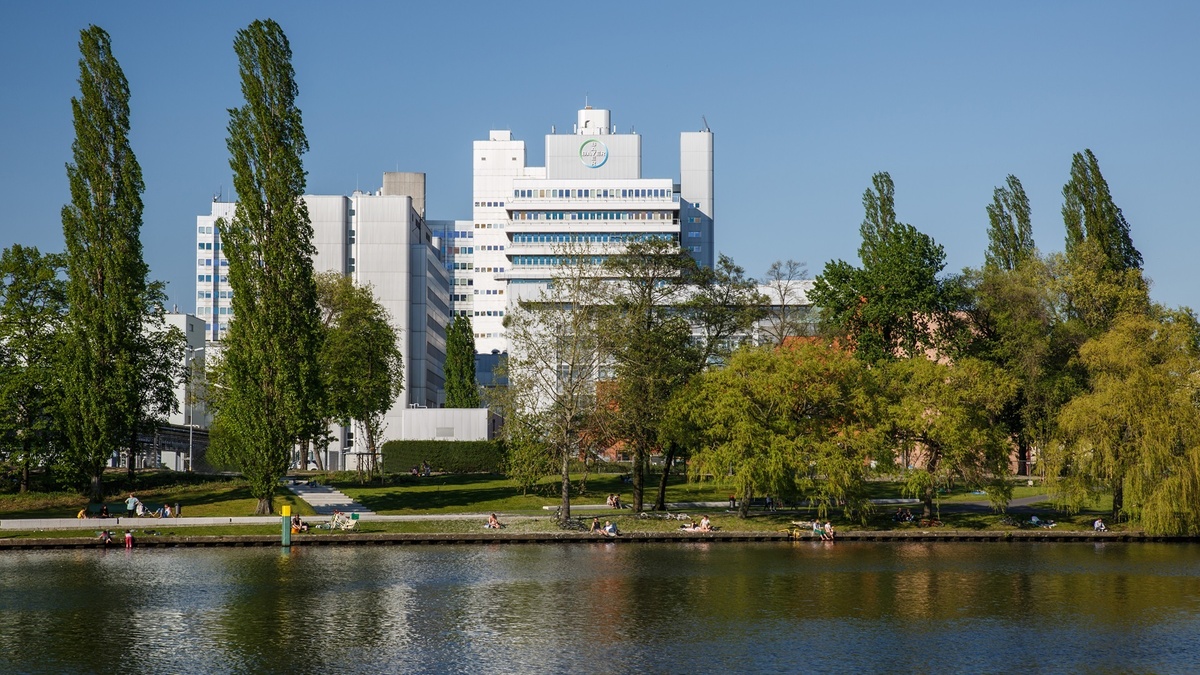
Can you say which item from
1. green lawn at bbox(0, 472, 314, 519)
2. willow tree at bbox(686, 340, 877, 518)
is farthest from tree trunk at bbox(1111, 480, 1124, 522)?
green lawn at bbox(0, 472, 314, 519)

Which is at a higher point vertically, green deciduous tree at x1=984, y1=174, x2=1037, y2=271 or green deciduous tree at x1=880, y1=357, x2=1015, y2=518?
green deciduous tree at x1=984, y1=174, x2=1037, y2=271

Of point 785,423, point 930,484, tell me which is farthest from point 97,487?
point 930,484

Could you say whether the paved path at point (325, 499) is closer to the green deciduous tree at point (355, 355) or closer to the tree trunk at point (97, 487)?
the green deciduous tree at point (355, 355)

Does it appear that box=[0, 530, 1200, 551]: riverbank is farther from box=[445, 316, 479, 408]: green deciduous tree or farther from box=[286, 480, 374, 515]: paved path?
box=[445, 316, 479, 408]: green deciduous tree

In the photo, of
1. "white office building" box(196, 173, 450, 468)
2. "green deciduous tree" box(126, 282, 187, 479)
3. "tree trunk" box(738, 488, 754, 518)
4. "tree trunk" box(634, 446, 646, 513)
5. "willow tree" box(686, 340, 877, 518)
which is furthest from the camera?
"white office building" box(196, 173, 450, 468)

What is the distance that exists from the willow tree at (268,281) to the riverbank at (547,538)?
28.6 feet

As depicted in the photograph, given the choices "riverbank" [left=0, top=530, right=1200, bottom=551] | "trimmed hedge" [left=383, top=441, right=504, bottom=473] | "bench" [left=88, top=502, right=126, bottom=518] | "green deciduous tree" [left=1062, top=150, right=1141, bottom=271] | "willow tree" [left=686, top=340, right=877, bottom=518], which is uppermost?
"green deciduous tree" [left=1062, top=150, right=1141, bottom=271]

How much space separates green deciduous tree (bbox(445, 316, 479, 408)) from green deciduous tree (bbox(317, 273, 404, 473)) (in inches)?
1073

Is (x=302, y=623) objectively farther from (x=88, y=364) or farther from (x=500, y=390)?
(x=88, y=364)

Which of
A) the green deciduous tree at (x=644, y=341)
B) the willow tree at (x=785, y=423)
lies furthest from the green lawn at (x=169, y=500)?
the willow tree at (x=785, y=423)

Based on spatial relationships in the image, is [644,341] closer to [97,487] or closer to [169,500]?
[169,500]

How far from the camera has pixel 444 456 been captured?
374 feet

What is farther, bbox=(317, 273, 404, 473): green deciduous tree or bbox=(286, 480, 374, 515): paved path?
bbox=(317, 273, 404, 473): green deciduous tree

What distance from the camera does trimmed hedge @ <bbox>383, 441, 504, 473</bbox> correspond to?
113750 mm
